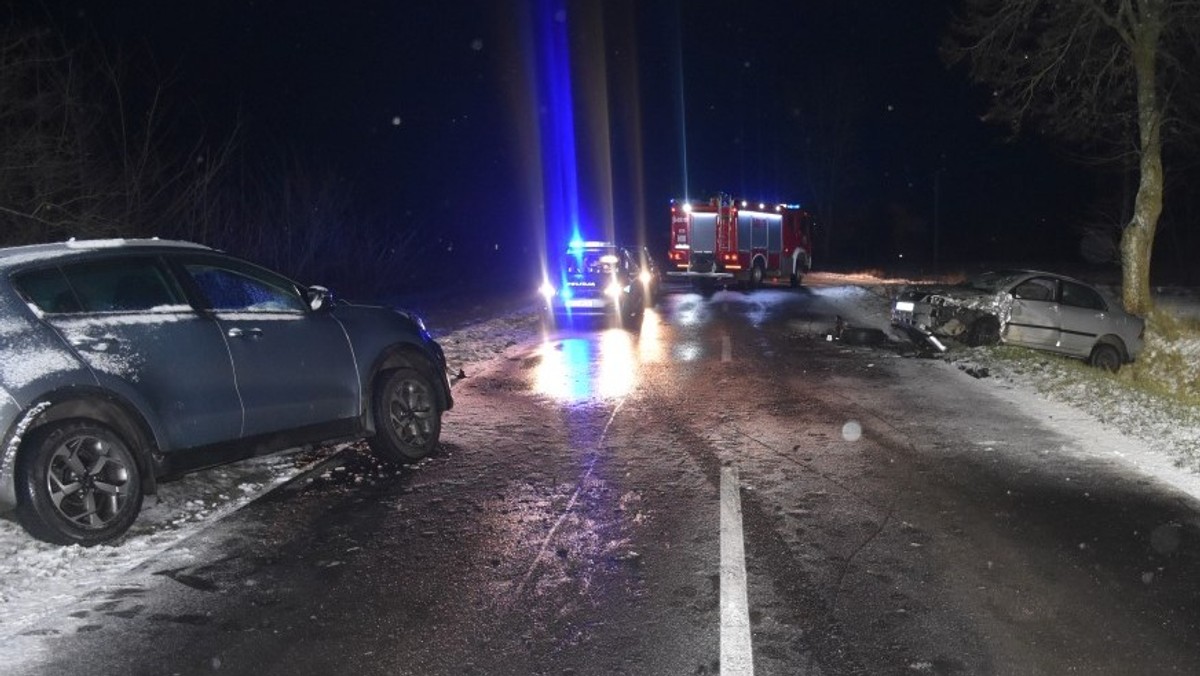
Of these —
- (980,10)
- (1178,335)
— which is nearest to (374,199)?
(980,10)

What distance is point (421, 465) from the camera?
767cm

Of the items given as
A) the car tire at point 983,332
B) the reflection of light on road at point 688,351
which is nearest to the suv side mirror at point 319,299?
the reflection of light on road at point 688,351

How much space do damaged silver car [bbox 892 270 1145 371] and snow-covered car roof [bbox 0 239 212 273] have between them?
12.3 meters

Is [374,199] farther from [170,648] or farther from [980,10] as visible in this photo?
[170,648]

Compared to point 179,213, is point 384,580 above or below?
below

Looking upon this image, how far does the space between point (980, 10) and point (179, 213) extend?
16.5 meters

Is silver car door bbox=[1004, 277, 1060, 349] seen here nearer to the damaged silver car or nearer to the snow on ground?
the damaged silver car

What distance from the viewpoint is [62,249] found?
5.93 metres

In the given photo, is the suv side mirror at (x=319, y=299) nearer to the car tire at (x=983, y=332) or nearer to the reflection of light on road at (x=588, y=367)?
the reflection of light on road at (x=588, y=367)

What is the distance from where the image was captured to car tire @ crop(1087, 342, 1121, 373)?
587 inches

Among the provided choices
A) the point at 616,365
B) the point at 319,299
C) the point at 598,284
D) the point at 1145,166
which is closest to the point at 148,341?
the point at 319,299

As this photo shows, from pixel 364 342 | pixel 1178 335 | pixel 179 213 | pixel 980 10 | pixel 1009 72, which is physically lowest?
pixel 1178 335

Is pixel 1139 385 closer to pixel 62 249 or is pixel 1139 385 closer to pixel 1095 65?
pixel 1095 65

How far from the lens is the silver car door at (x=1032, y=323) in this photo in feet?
48.1
